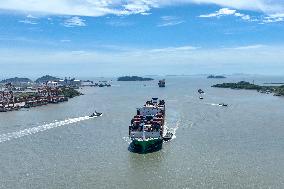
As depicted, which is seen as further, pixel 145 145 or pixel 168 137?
pixel 168 137

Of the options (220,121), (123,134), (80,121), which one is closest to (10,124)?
(80,121)

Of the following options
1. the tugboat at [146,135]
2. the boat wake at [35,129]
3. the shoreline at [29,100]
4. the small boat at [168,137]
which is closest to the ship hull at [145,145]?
the tugboat at [146,135]

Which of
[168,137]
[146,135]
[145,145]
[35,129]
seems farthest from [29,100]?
[145,145]

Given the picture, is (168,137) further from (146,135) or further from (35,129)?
(35,129)

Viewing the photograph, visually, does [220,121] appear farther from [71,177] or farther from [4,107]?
[4,107]

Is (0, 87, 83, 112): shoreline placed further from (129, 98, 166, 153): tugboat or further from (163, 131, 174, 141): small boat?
(163, 131, 174, 141): small boat

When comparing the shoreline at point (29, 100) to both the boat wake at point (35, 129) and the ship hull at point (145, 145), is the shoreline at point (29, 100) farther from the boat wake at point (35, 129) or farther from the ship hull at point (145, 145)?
the ship hull at point (145, 145)

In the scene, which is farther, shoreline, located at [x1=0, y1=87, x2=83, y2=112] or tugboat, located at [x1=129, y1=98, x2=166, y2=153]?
shoreline, located at [x1=0, y1=87, x2=83, y2=112]

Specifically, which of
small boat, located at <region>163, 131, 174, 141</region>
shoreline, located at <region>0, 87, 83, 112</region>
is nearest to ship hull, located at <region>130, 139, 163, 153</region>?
small boat, located at <region>163, 131, 174, 141</region>
